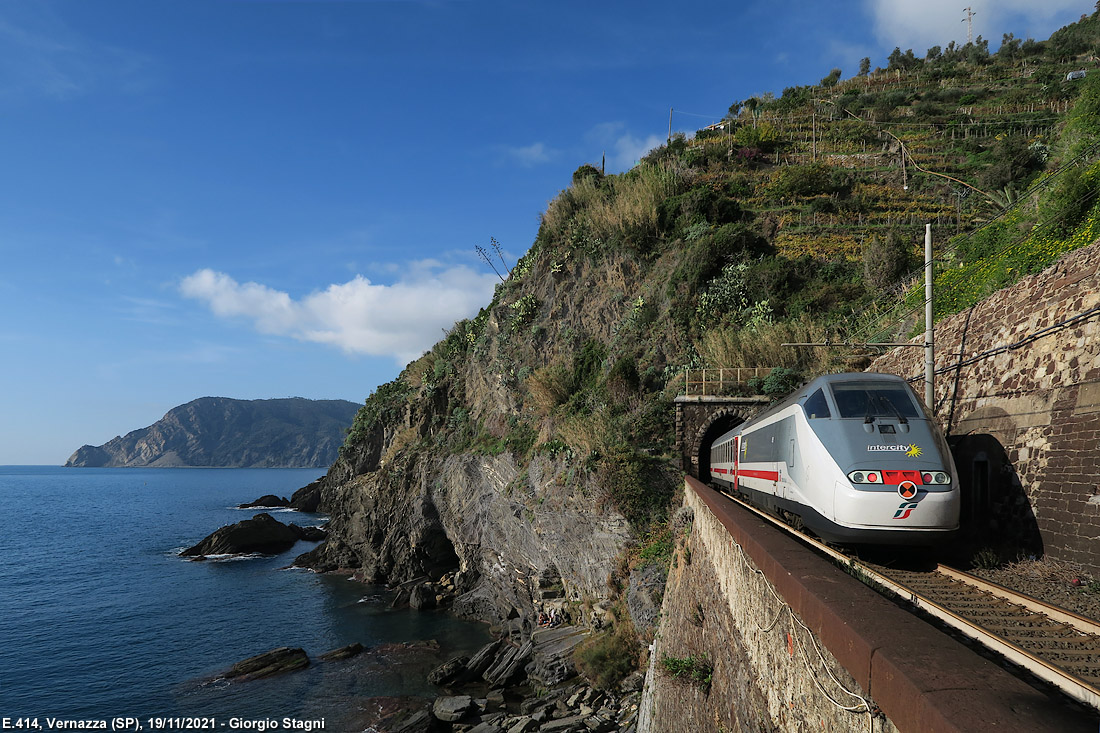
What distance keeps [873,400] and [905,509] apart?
1904 millimetres

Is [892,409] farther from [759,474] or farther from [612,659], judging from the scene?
[612,659]

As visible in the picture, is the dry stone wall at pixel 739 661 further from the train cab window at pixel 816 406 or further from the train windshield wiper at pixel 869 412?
the train windshield wiper at pixel 869 412

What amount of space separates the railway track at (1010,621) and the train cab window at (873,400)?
88.2 inches

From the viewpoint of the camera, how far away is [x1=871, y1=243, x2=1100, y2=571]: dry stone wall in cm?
778

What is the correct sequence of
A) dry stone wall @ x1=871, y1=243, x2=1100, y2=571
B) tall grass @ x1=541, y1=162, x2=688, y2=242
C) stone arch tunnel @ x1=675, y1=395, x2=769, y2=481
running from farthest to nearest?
1. tall grass @ x1=541, y1=162, x2=688, y2=242
2. stone arch tunnel @ x1=675, y1=395, x2=769, y2=481
3. dry stone wall @ x1=871, y1=243, x2=1100, y2=571

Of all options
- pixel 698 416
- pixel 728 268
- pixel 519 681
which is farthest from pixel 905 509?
pixel 728 268

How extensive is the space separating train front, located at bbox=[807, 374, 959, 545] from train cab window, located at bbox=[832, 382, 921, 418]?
15 millimetres

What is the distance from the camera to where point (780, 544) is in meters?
6.35

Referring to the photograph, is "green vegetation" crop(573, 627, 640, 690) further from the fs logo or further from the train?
the fs logo

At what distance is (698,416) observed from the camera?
22.6m

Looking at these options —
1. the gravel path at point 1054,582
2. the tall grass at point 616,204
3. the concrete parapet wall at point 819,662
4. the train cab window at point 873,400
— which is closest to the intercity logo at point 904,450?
the train cab window at point 873,400

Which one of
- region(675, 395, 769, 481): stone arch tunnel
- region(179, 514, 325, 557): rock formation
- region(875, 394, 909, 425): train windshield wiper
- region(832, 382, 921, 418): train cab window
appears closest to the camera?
region(875, 394, 909, 425): train windshield wiper

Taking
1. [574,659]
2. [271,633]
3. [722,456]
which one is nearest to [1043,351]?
[722,456]

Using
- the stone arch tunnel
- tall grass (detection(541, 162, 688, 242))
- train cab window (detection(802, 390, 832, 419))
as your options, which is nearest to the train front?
train cab window (detection(802, 390, 832, 419))
